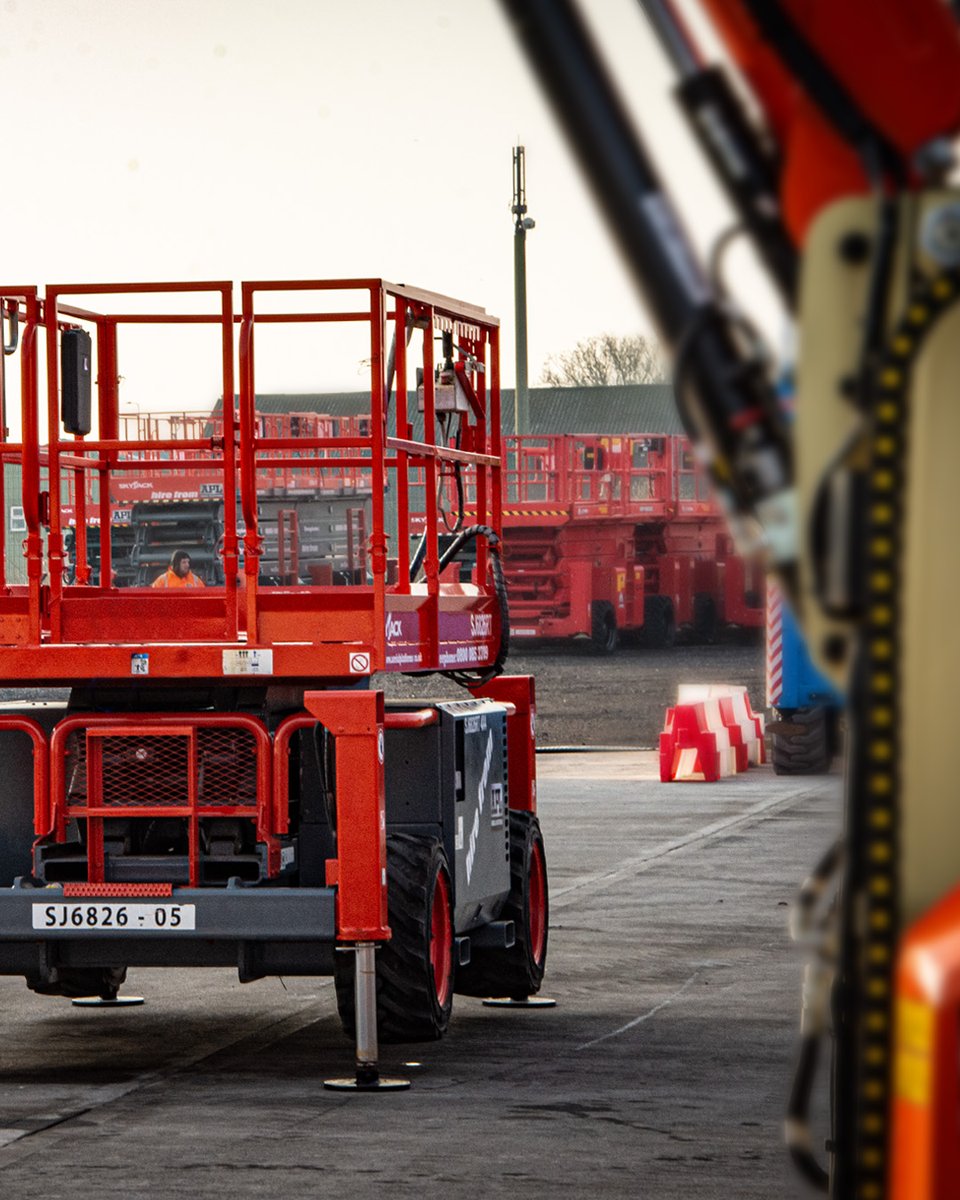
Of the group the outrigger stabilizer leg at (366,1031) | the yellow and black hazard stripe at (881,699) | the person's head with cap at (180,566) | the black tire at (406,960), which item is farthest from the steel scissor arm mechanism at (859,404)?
the person's head with cap at (180,566)

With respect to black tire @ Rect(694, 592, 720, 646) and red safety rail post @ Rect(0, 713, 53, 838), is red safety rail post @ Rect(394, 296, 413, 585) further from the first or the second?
black tire @ Rect(694, 592, 720, 646)

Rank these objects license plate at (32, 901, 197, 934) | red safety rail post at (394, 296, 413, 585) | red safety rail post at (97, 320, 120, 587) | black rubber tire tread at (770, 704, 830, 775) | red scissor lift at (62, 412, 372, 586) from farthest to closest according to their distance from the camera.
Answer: red scissor lift at (62, 412, 372, 586), black rubber tire tread at (770, 704, 830, 775), red safety rail post at (97, 320, 120, 587), red safety rail post at (394, 296, 413, 585), license plate at (32, 901, 197, 934)

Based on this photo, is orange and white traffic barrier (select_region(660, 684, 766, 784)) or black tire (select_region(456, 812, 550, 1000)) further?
orange and white traffic barrier (select_region(660, 684, 766, 784))

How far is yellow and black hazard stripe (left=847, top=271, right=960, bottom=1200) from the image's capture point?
9.07 ft

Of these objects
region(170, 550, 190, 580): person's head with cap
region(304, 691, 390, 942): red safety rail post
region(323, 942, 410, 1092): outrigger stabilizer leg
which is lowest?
region(323, 942, 410, 1092): outrigger stabilizer leg

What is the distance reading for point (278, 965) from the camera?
8.98 meters

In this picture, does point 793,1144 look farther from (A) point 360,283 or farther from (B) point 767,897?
(B) point 767,897

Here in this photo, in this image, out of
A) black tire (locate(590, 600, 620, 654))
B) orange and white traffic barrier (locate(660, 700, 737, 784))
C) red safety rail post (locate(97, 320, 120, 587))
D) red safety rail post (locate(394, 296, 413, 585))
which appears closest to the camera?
red safety rail post (locate(394, 296, 413, 585))

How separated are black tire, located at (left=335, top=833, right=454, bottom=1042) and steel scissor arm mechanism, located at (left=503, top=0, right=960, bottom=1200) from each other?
20.2 ft

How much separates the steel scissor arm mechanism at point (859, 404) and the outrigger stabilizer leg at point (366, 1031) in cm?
587

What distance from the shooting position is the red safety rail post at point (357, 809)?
870 cm

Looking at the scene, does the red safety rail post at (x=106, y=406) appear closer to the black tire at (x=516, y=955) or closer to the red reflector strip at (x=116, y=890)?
the red reflector strip at (x=116, y=890)

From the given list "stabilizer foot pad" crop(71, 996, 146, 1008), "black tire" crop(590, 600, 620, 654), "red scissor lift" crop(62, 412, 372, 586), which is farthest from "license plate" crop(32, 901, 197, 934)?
"black tire" crop(590, 600, 620, 654)

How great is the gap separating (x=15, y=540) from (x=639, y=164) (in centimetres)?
5624
